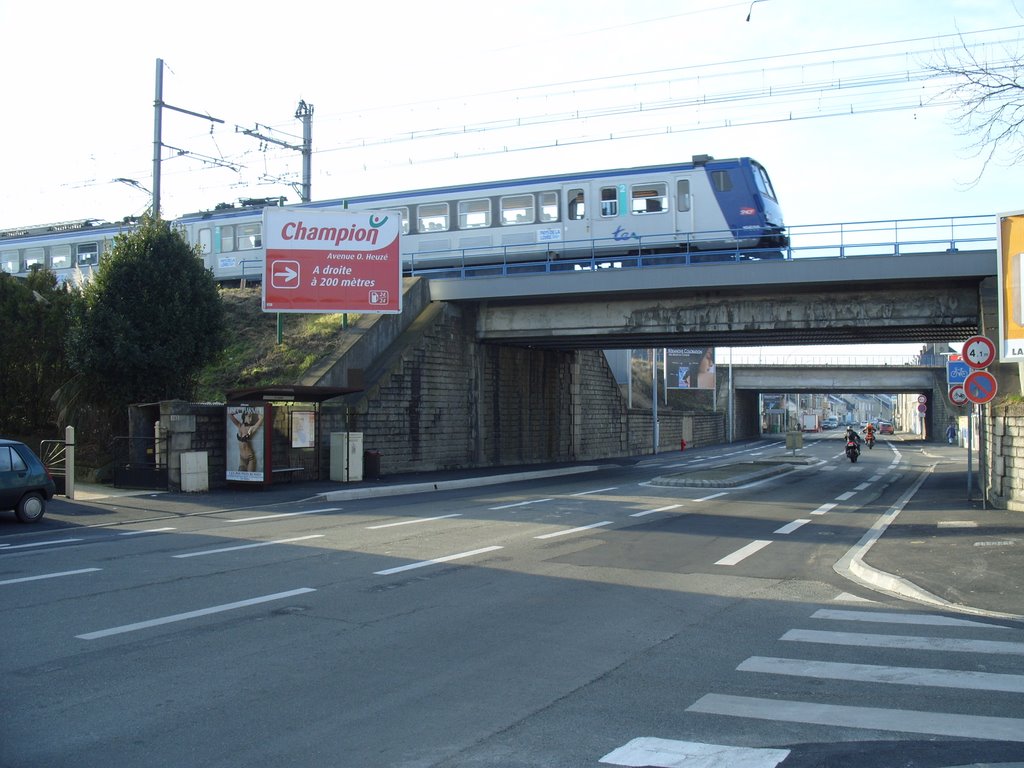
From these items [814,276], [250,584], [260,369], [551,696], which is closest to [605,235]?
[814,276]

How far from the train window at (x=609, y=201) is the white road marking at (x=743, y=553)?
682 inches

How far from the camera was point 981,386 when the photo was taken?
54.7ft

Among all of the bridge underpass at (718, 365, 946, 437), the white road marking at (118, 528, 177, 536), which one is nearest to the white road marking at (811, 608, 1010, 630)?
the white road marking at (118, 528, 177, 536)

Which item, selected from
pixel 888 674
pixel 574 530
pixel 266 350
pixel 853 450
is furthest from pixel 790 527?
pixel 853 450

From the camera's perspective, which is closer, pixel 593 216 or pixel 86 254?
pixel 593 216

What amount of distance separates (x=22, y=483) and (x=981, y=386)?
17.7 m

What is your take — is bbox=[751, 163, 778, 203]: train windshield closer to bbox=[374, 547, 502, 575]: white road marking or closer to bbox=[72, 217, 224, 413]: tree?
bbox=[72, 217, 224, 413]: tree

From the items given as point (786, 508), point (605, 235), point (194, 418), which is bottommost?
point (786, 508)

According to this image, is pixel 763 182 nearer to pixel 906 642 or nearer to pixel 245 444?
pixel 245 444

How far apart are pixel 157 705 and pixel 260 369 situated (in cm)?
2317

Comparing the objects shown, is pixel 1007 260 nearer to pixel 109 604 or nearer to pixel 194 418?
pixel 109 604

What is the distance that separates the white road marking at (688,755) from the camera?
4.64 metres

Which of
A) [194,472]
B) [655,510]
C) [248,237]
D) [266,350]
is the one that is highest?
[248,237]

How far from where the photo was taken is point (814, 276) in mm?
24875
